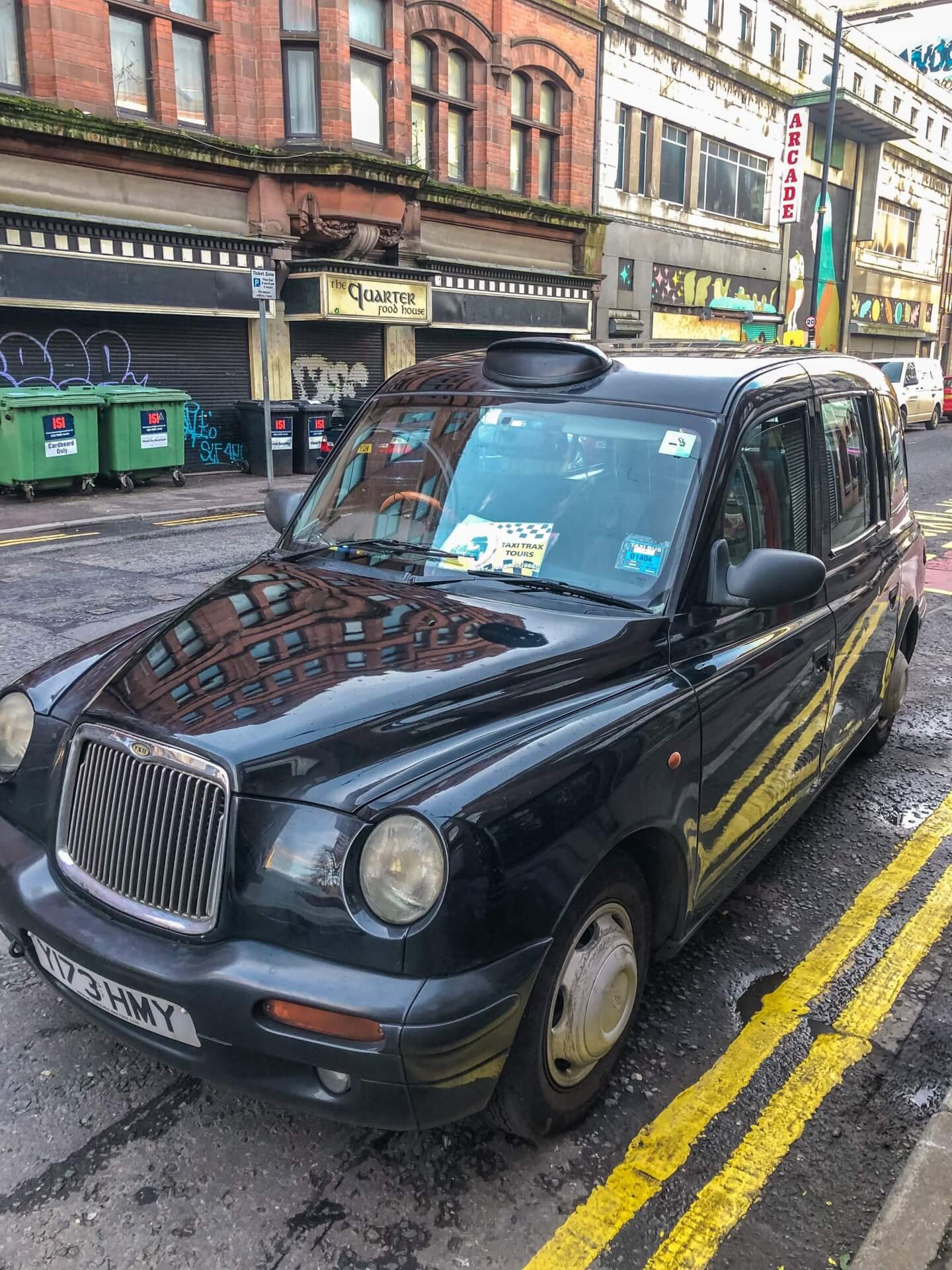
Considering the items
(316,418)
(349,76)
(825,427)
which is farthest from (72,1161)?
(349,76)

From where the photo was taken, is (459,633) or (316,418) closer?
(459,633)

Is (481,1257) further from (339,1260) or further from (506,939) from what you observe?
(506,939)

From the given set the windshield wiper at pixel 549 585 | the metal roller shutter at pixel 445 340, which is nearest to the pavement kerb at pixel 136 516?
the metal roller shutter at pixel 445 340

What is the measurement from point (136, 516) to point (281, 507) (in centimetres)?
979

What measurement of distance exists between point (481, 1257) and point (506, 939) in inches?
28.0

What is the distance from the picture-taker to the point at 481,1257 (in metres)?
2.14

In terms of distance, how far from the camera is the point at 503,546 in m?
3.04

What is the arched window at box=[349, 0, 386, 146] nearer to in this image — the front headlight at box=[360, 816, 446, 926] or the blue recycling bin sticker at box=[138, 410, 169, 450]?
the blue recycling bin sticker at box=[138, 410, 169, 450]

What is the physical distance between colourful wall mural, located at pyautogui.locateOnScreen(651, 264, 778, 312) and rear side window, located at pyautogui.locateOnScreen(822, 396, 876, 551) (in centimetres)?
2637

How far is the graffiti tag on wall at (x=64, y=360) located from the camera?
15219mm

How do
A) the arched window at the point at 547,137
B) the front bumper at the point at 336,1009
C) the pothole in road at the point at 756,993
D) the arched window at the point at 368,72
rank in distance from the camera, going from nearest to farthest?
the front bumper at the point at 336,1009 < the pothole in road at the point at 756,993 < the arched window at the point at 368,72 < the arched window at the point at 547,137

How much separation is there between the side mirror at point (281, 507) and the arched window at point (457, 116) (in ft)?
67.6

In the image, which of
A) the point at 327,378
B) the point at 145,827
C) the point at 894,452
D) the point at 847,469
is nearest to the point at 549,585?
the point at 145,827

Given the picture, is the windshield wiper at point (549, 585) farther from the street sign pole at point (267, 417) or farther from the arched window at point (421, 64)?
the arched window at point (421, 64)
